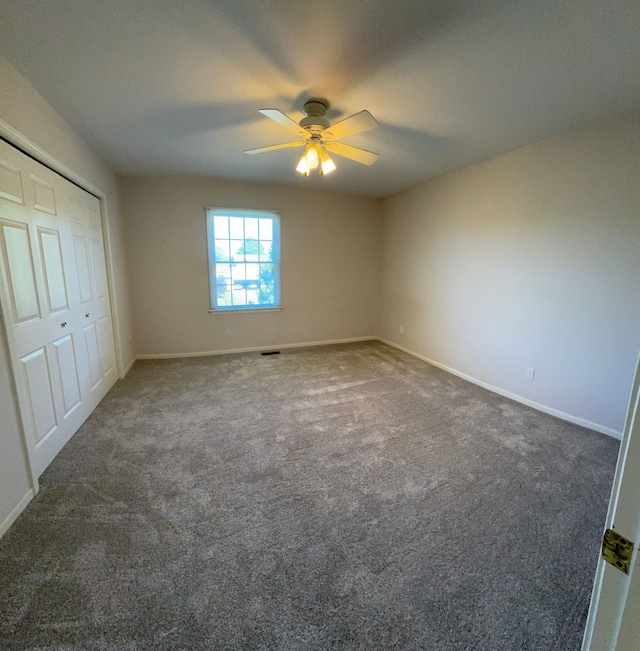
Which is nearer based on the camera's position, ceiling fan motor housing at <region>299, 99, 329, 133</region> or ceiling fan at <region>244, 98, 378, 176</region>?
ceiling fan at <region>244, 98, 378, 176</region>

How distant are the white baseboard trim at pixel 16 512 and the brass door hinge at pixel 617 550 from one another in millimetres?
2346

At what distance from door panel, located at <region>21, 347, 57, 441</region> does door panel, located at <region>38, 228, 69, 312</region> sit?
0.39 metres

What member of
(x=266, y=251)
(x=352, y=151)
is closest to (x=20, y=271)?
(x=352, y=151)

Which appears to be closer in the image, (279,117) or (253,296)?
(279,117)

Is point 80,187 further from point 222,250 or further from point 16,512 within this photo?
point 16,512

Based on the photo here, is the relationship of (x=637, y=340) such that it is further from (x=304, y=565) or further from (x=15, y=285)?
(x=15, y=285)

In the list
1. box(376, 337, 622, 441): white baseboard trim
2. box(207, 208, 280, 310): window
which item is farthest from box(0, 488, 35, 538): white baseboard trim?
box(376, 337, 622, 441): white baseboard trim

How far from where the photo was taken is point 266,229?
4508 mm

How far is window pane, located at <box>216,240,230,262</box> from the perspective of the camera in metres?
4.32

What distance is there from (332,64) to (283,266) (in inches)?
121

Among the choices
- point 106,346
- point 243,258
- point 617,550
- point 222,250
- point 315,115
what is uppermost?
point 315,115

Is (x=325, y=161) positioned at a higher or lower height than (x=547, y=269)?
higher

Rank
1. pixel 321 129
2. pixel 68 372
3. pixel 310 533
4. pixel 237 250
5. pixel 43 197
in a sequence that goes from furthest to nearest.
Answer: pixel 237 250
pixel 68 372
pixel 321 129
pixel 43 197
pixel 310 533

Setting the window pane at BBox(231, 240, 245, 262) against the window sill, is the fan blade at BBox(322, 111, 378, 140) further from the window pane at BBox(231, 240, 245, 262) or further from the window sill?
the window sill
